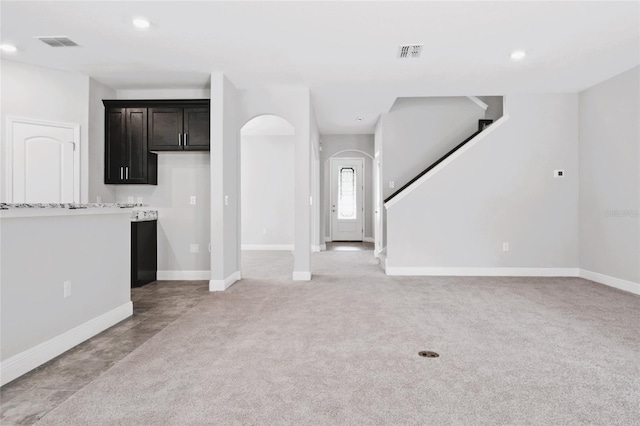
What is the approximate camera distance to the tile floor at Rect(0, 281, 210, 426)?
2.04m

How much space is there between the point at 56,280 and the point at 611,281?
627cm

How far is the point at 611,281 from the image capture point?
5117mm

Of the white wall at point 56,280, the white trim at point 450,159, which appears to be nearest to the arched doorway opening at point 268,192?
the white trim at point 450,159

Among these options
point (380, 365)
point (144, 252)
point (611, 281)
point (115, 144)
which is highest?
point (115, 144)

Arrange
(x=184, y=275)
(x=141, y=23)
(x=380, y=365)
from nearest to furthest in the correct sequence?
(x=380, y=365), (x=141, y=23), (x=184, y=275)

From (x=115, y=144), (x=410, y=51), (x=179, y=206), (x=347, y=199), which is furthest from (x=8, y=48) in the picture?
(x=347, y=199)

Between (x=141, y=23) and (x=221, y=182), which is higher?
(x=141, y=23)

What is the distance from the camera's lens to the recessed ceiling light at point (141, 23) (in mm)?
3430

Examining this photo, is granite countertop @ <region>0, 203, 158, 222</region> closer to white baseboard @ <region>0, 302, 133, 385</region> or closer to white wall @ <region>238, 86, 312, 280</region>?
white baseboard @ <region>0, 302, 133, 385</region>

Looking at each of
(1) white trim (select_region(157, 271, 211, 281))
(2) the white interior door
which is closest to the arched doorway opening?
(2) the white interior door

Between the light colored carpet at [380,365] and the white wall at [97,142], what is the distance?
2.38 meters

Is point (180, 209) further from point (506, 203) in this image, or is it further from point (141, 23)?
point (506, 203)

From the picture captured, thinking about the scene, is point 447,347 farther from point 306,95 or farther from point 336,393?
point 306,95

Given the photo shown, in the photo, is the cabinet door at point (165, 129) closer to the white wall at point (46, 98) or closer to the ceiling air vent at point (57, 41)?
the white wall at point (46, 98)
